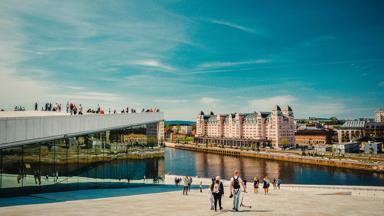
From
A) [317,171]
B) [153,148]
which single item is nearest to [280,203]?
[153,148]

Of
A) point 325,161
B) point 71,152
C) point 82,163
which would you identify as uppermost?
point 71,152

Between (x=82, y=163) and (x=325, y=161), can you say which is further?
(x=325, y=161)

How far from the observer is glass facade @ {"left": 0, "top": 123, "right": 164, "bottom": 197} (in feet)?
61.4

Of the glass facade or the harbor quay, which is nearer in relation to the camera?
the harbor quay

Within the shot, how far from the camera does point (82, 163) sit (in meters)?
23.0

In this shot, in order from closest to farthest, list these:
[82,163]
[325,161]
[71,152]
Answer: [71,152], [82,163], [325,161]

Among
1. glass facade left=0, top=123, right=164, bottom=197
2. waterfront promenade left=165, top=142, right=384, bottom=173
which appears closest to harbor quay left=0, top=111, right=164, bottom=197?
glass facade left=0, top=123, right=164, bottom=197

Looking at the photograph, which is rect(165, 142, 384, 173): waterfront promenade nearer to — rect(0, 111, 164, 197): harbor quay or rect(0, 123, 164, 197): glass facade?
rect(0, 123, 164, 197): glass facade

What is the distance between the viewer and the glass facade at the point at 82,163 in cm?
1870

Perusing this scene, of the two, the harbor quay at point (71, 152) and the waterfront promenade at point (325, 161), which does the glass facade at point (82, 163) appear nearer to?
the harbor quay at point (71, 152)

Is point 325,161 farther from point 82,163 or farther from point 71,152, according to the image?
point 71,152

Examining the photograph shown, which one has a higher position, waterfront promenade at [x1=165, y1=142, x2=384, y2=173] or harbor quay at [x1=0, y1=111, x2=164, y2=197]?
harbor quay at [x1=0, y1=111, x2=164, y2=197]

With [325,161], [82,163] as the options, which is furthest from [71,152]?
[325,161]

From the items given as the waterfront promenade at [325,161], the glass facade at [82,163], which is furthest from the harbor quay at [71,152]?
the waterfront promenade at [325,161]
